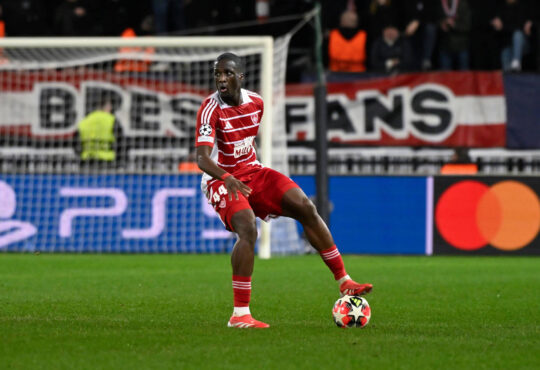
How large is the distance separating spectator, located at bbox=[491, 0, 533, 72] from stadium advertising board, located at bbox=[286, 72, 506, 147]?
1.50m

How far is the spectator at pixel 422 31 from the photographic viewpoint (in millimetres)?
18812

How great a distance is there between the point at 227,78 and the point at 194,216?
9.03 meters

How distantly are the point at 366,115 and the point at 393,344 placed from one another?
11.4 metres

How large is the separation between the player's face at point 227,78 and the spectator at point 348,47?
10854 millimetres

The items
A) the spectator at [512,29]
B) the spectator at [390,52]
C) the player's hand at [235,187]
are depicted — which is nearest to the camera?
the player's hand at [235,187]

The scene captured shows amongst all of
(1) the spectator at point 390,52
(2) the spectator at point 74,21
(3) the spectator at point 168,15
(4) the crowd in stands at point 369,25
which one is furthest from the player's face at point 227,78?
(2) the spectator at point 74,21

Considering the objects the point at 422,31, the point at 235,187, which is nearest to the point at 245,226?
the point at 235,187

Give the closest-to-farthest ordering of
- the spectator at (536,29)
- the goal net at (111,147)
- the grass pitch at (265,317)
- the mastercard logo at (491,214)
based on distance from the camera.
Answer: the grass pitch at (265,317) < the mastercard logo at (491,214) < the goal net at (111,147) < the spectator at (536,29)

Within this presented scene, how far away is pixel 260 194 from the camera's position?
783 centimetres

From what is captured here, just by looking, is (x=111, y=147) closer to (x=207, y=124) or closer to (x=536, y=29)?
(x=536, y=29)

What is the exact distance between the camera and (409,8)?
756 inches

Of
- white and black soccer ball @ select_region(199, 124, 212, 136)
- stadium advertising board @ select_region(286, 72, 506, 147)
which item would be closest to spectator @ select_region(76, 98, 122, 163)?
stadium advertising board @ select_region(286, 72, 506, 147)

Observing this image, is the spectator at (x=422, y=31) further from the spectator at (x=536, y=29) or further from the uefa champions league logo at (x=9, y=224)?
the uefa champions league logo at (x=9, y=224)

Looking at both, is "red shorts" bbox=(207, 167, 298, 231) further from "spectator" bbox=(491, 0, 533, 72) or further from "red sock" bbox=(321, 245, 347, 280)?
"spectator" bbox=(491, 0, 533, 72)
